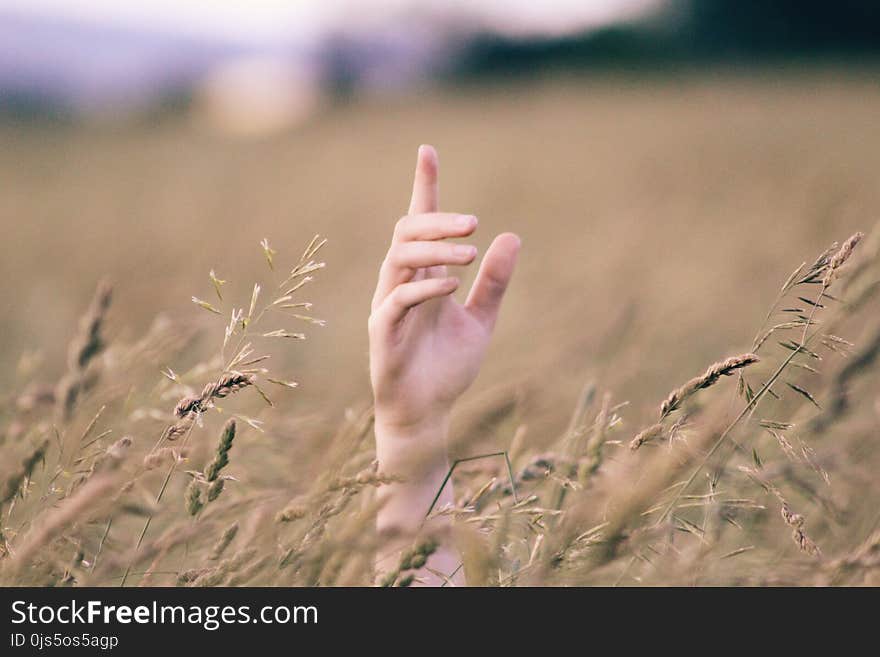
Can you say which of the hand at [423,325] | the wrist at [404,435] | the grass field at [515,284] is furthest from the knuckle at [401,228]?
the wrist at [404,435]

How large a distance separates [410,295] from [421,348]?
146 millimetres

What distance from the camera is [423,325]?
128 centimetres

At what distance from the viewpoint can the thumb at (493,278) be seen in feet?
4.41

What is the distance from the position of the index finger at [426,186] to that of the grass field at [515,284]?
0.19 m

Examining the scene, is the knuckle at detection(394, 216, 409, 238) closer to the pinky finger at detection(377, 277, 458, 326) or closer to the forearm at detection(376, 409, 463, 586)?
the pinky finger at detection(377, 277, 458, 326)

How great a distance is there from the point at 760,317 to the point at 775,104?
10.5m

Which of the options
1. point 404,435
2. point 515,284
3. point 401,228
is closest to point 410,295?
point 401,228

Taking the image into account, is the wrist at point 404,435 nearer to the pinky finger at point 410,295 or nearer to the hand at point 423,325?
the hand at point 423,325

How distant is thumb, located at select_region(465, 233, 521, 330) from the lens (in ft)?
4.41

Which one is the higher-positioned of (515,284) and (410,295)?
(515,284)

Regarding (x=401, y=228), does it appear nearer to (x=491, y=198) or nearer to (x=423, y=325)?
(x=423, y=325)

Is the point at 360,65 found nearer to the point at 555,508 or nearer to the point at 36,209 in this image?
the point at 36,209

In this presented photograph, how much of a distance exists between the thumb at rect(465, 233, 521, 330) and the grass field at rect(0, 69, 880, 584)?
123 millimetres

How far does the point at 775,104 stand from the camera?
1351cm
